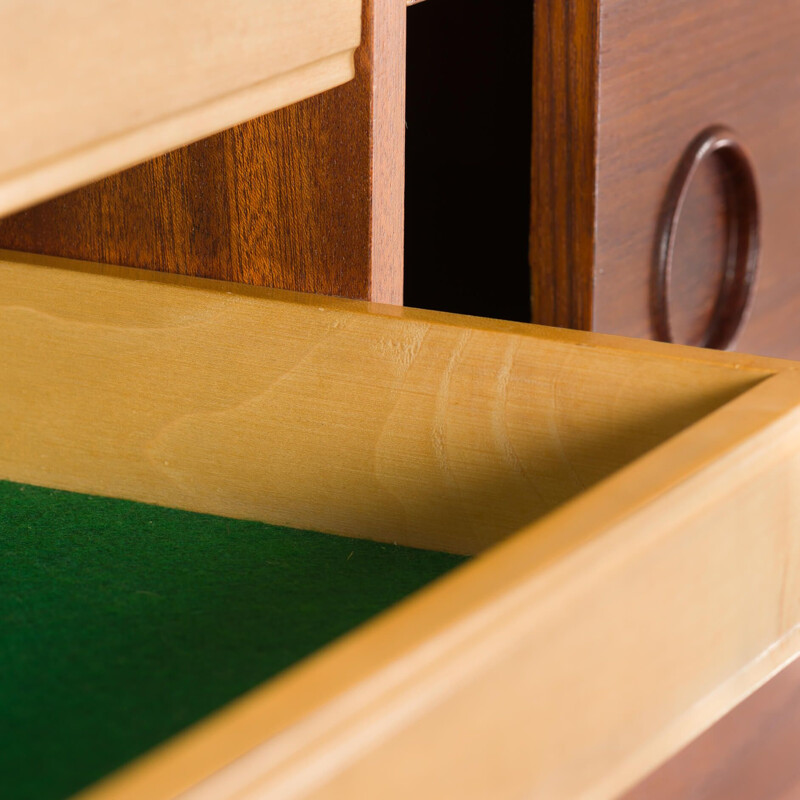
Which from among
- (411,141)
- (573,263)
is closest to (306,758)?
(573,263)

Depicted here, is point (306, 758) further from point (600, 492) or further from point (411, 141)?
point (411, 141)

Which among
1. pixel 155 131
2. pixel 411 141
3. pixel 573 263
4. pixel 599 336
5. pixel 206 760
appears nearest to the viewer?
pixel 206 760

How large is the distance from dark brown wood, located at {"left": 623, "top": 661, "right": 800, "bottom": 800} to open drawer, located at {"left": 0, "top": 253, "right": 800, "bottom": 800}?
0.10 meters

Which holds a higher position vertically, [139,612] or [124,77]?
[124,77]

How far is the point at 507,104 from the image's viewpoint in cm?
76

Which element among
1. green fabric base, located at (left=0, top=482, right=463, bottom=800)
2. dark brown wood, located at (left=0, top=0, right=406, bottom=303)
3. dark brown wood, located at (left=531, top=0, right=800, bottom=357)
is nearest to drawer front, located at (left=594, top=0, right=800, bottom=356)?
dark brown wood, located at (left=531, top=0, right=800, bottom=357)

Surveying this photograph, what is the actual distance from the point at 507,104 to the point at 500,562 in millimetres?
534

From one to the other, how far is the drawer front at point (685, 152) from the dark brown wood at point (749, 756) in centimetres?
27

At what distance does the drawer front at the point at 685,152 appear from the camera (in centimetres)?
70

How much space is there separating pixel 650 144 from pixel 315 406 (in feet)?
1.13

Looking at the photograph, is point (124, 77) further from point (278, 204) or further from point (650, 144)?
point (650, 144)

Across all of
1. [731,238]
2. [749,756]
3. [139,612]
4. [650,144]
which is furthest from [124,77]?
[731,238]

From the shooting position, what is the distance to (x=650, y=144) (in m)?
0.73

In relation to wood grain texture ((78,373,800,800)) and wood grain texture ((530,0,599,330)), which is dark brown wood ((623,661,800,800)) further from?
wood grain texture ((530,0,599,330))
